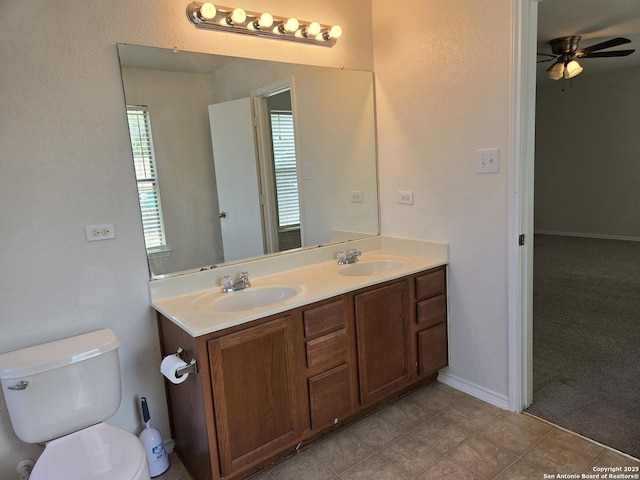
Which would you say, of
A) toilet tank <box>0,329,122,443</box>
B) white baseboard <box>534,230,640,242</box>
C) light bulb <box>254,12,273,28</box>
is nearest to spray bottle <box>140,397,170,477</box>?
toilet tank <box>0,329,122,443</box>

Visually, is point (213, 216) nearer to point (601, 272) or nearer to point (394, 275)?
point (394, 275)

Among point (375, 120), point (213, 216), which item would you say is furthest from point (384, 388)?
point (375, 120)

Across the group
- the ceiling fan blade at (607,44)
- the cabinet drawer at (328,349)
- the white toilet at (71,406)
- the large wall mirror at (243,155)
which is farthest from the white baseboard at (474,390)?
the ceiling fan blade at (607,44)

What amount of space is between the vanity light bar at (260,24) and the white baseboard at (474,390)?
2.12 meters

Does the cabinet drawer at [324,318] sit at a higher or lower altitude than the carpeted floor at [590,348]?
higher

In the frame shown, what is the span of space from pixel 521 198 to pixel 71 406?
7.09 ft

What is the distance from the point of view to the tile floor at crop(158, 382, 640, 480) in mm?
1854

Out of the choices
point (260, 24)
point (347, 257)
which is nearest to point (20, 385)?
point (347, 257)

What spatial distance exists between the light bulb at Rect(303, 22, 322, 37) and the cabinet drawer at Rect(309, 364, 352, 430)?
1.78 meters

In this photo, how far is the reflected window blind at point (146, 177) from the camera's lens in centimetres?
193

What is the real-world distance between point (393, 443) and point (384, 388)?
0.28m

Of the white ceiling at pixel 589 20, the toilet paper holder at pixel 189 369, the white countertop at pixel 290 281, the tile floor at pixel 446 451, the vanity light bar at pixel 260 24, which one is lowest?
the tile floor at pixel 446 451

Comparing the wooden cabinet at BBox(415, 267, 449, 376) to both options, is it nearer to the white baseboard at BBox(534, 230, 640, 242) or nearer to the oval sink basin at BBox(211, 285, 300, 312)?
the oval sink basin at BBox(211, 285, 300, 312)

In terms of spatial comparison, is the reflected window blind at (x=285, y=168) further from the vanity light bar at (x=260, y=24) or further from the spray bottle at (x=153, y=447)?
the spray bottle at (x=153, y=447)
